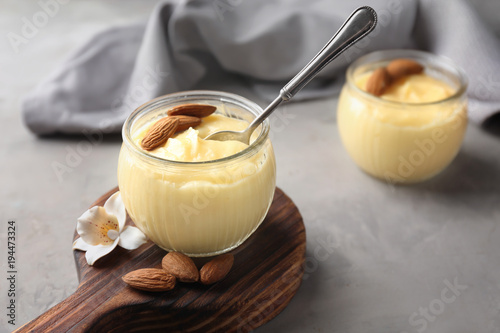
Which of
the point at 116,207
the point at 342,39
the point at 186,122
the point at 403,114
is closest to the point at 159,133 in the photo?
the point at 186,122

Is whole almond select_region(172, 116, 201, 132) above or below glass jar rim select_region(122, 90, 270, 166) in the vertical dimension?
below

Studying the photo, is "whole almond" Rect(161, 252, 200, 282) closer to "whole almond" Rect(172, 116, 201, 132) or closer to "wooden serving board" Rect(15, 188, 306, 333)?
"wooden serving board" Rect(15, 188, 306, 333)

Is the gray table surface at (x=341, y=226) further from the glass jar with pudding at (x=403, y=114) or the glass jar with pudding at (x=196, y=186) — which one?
the glass jar with pudding at (x=196, y=186)

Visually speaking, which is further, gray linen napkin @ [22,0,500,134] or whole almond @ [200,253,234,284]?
gray linen napkin @ [22,0,500,134]

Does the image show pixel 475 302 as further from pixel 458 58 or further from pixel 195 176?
pixel 458 58

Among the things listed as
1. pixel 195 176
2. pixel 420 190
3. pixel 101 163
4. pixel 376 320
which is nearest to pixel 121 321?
pixel 195 176

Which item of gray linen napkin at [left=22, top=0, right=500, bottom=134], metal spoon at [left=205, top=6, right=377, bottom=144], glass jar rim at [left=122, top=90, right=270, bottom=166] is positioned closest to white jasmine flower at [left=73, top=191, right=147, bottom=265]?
glass jar rim at [left=122, top=90, right=270, bottom=166]

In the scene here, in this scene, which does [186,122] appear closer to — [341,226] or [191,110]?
[191,110]
